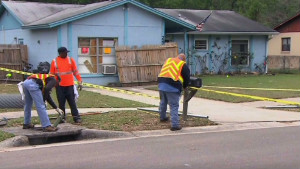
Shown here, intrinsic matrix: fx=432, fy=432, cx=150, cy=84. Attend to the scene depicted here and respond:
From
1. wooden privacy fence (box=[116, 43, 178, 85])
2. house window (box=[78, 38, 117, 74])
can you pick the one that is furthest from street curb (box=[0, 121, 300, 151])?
house window (box=[78, 38, 117, 74])

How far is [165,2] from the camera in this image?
4303cm

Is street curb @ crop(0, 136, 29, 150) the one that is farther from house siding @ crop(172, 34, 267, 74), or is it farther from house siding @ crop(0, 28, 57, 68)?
house siding @ crop(172, 34, 267, 74)

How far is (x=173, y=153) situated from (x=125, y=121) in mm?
2806

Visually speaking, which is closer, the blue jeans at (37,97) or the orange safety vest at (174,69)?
the blue jeans at (37,97)

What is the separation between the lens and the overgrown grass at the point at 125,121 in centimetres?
958

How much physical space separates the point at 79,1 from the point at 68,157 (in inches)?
1369

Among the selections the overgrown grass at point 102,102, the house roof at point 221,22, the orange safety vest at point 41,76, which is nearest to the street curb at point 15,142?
the orange safety vest at point 41,76

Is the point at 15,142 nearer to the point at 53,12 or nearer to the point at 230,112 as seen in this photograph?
the point at 230,112

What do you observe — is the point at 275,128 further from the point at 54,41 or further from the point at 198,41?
the point at 198,41

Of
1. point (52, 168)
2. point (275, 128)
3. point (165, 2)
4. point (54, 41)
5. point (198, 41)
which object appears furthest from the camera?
point (165, 2)

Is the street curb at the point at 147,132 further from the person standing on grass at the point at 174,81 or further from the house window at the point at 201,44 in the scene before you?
the house window at the point at 201,44

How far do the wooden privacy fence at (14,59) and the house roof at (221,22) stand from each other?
10.1 metres

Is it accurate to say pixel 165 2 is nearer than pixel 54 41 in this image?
No

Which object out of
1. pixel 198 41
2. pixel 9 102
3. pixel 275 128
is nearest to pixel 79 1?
pixel 198 41
